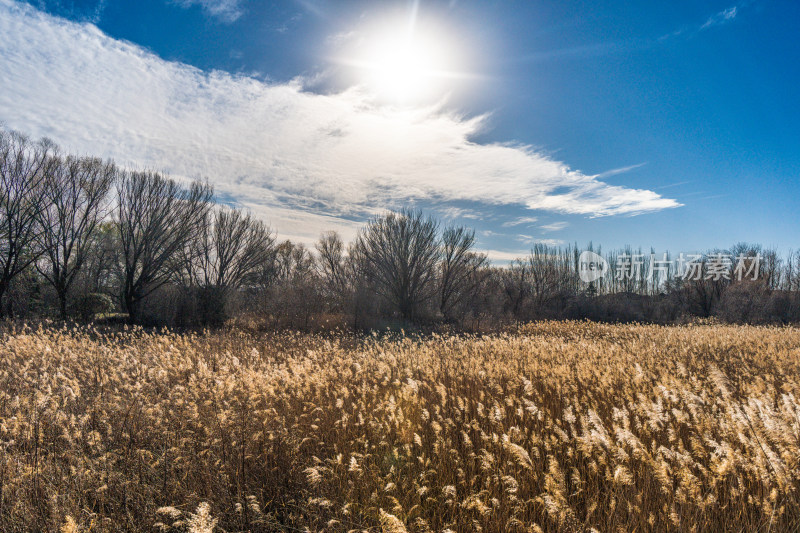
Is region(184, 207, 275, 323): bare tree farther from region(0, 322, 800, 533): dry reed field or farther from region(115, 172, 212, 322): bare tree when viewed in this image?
region(0, 322, 800, 533): dry reed field

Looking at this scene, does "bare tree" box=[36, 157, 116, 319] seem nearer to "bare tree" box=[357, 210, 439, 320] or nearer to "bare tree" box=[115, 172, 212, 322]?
"bare tree" box=[115, 172, 212, 322]

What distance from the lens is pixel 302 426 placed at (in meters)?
4.03

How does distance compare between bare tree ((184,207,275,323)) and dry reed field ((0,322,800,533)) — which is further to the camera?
bare tree ((184,207,275,323))

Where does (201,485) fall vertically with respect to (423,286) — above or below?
below

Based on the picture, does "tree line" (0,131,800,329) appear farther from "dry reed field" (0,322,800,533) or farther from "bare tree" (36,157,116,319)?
"dry reed field" (0,322,800,533)

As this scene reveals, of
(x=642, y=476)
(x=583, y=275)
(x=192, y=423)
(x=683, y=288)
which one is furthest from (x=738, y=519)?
(x=583, y=275)

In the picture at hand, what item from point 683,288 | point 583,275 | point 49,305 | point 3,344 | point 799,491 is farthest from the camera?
point 583,275

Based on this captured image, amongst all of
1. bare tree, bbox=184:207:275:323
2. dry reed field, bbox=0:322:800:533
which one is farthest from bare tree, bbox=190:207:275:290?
dry reed field, bbox=0:322:800:533

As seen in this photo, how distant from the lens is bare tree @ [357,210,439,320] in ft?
78.8

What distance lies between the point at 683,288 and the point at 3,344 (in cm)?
5073

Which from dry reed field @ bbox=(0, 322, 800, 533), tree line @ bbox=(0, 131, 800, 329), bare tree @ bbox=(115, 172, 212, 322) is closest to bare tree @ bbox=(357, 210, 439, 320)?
tree line @ bbox=(0, 131, 800, 329)

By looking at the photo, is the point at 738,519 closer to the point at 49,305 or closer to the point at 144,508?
the point at 144,508

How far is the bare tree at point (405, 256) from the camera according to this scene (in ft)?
78.8

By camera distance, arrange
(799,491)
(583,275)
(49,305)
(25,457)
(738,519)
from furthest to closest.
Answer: (583,275), (49,305), (25,457), (799,491), (738,519)
